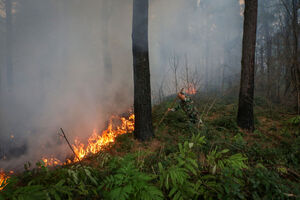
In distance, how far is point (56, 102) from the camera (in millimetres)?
9555

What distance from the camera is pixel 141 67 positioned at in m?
4.40

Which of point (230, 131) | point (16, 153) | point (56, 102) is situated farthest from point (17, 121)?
point (230, 131)

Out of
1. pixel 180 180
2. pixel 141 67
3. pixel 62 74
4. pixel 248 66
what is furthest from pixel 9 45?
pixel 248 66

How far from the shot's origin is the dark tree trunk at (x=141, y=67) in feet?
14.4

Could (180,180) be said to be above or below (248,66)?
below

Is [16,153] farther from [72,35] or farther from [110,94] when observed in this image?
[72,35]

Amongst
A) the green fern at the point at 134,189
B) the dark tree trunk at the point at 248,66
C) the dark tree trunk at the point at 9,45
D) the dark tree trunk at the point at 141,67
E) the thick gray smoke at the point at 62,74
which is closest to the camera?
the green fern at the point at 134,189

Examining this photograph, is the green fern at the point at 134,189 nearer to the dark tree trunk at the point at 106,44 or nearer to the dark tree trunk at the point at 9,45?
the dark tree trunk at the point at 106,44

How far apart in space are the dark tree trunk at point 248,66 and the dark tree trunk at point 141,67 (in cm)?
343

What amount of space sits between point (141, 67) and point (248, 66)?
376 centimetres

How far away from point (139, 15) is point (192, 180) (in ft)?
15.6

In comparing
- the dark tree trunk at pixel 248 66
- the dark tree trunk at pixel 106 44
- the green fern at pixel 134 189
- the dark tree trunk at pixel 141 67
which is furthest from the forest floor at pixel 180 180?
the dark tree trunk at pixel 106 44

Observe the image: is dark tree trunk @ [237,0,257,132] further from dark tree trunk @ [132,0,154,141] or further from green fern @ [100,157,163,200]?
green fern @ [100,157,163,200]

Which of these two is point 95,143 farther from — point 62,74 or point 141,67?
point 62,74
